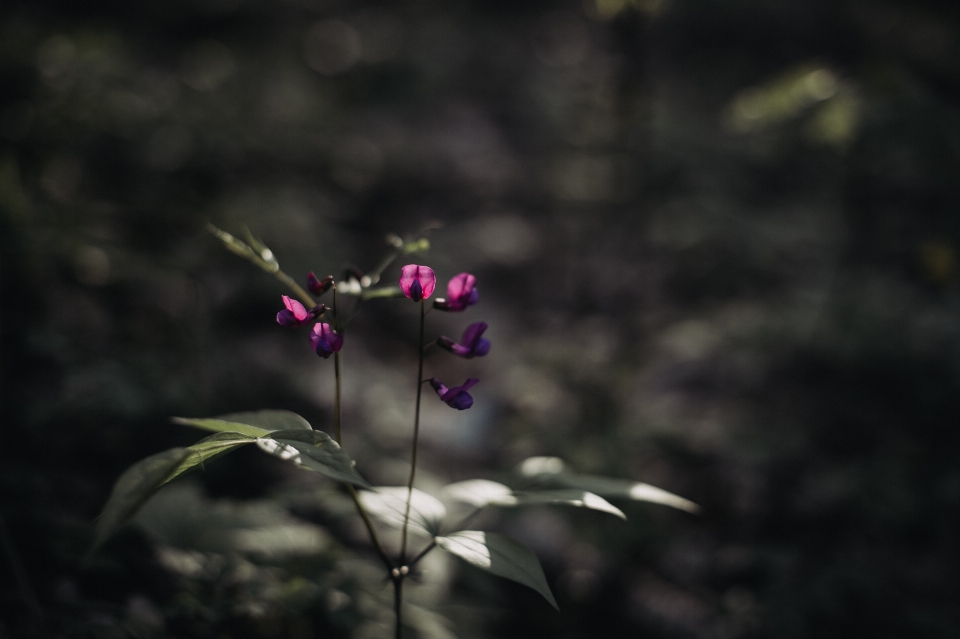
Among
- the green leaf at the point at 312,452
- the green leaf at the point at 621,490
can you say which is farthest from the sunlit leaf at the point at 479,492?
the green leaf at the point at 312,452

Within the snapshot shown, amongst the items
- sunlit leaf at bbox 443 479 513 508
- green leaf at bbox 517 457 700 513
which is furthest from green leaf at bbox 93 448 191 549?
green leaf at bbox 517 457 700 513

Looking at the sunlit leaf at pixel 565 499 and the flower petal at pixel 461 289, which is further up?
the flower petal at pixel 461 289

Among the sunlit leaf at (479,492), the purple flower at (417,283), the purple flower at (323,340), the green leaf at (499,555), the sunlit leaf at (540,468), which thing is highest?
the purple flower at (417,283)

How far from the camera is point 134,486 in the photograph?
737mm

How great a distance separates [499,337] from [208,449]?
3.26 m

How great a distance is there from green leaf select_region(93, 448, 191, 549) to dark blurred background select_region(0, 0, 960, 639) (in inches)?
4.9

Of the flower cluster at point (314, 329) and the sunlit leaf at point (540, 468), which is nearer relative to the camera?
the flower cluster at point (314, 329)

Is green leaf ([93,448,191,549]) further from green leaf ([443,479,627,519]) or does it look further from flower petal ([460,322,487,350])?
green leaf ([443,479,627,519])

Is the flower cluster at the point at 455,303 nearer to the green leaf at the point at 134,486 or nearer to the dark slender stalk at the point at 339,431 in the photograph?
the dark slender stalk at the point at 339,431

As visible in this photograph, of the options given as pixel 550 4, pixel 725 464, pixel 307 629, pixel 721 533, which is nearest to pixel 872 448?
pixel 725 464

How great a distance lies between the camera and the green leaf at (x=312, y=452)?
78 cm

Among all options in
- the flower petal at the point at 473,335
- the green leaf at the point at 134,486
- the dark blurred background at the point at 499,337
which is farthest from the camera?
the dark blurred background at the point at 499,337

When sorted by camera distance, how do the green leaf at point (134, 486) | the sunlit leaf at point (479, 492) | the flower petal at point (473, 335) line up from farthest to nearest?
the sunlit leaf at point (479, 492) < the flower petal at point (473, 335) < the green leaf at point (134, 486)

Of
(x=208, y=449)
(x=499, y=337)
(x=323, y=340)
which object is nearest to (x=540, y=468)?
(x=323, y=340)
